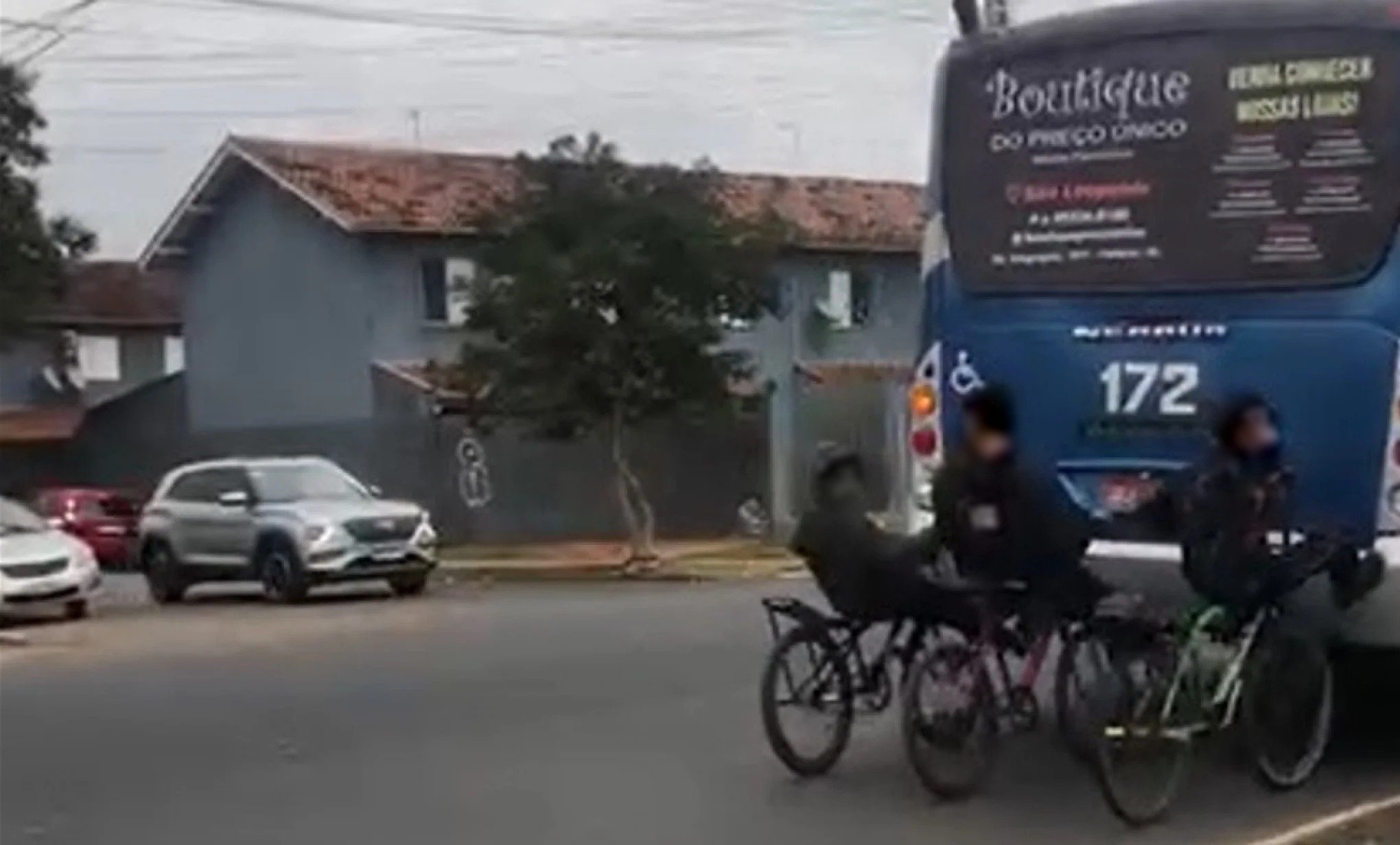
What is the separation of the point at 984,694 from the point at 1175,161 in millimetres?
Result: 2533

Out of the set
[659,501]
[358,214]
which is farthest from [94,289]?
[659,501]

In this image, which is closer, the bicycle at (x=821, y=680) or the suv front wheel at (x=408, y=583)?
the bicycle at (x=821, y=680)

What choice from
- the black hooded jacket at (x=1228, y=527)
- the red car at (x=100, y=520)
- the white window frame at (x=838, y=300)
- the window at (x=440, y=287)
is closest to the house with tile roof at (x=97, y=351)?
the window at (x=440, y=287)

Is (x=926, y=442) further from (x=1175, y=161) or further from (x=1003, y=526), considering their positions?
(x=1175, y=161)

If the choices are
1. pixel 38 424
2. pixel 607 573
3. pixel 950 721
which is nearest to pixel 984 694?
pixel 950 721

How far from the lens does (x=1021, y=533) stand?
10.6 m

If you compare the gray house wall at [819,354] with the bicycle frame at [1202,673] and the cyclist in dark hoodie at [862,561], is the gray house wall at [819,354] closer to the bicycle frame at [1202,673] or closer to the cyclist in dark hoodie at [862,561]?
the cyclist in dark hoodie at [862,561]

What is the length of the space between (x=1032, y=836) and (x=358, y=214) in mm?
37278

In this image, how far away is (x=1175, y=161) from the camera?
1137cm

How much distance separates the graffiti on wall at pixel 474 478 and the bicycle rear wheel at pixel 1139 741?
109 feet

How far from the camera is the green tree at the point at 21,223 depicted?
4222 centimetres

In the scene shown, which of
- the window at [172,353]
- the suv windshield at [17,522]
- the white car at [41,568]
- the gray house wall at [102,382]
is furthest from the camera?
the window at [172,353]

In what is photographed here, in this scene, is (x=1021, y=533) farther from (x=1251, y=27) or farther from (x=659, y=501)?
(x=659, y=501)

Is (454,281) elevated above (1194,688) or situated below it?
above
